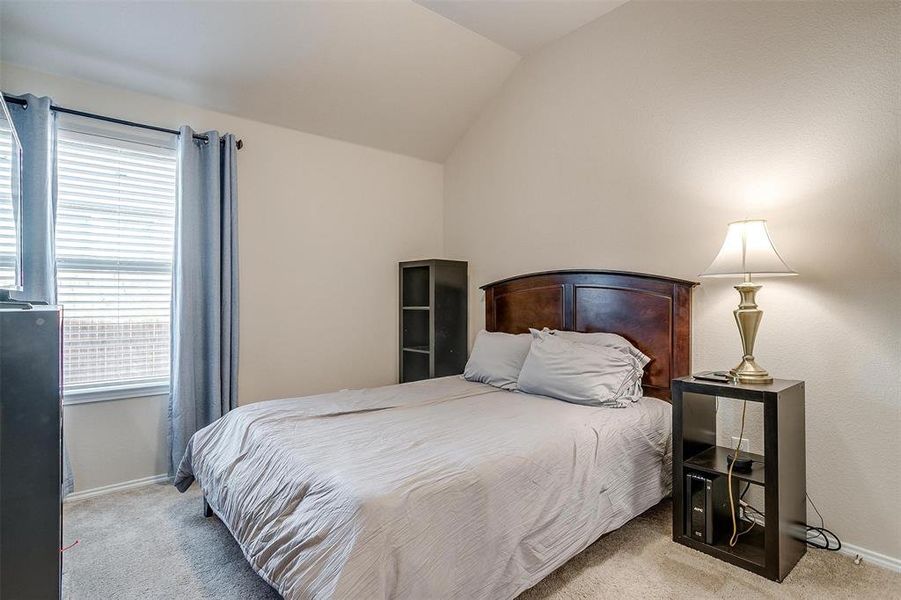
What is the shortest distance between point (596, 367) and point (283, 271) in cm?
236

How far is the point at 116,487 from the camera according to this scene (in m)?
2.85

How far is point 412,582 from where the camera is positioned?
1.34 meters

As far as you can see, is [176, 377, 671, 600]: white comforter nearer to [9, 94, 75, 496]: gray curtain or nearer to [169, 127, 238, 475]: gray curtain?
[169, 127, 238, 475]: gray curtain

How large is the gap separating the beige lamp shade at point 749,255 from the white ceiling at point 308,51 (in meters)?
1.79

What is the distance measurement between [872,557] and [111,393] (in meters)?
4.06

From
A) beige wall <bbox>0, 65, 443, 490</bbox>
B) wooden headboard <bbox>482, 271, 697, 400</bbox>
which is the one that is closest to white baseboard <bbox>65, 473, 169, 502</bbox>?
beige wall <bbox>0, 65, 443, 490</bbox>

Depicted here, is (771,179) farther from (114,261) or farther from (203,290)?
(114,261)

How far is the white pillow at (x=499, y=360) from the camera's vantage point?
9.87 ft

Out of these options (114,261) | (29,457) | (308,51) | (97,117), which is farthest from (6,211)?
(308,51)

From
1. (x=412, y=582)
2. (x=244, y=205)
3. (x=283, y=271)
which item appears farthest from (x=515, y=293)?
→ (x=412, y=582)

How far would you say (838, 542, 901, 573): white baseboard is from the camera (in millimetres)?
1993

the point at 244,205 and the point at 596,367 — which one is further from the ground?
the point at 244,205

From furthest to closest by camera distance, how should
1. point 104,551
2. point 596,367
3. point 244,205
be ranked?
point 244,205, point 596,367, point 104,551

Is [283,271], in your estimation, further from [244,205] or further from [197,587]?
[197,587]
